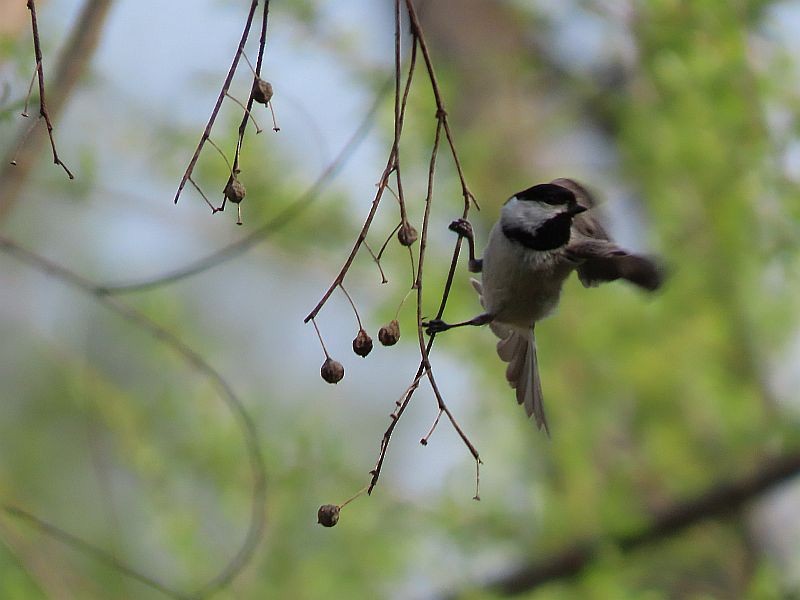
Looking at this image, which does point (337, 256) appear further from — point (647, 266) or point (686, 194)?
point (647, 266)

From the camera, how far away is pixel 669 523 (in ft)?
10.3

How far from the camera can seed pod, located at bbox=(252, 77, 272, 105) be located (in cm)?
107

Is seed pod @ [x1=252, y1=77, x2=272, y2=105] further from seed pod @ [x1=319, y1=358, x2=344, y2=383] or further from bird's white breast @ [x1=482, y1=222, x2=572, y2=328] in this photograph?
bird's white breast @ [x1=482, y1=222, x2=572, y2=328]

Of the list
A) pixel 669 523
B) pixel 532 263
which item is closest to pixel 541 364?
pixel 669 523

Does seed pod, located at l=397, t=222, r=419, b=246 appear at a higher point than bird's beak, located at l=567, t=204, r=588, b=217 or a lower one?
lower

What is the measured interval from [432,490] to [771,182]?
1.36 meters

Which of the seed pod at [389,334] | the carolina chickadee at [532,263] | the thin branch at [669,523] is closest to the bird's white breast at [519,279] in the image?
the carolina chickadee at [532,263]

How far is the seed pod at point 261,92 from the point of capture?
107 cm

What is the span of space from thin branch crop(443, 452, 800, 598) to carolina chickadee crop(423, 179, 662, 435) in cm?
129

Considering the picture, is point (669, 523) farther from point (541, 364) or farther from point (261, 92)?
Answer: point (261, 92)

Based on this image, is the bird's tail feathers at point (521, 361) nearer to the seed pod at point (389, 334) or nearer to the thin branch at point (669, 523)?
the seed pod at point (389, 334)

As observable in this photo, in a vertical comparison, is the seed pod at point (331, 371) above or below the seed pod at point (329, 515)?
above

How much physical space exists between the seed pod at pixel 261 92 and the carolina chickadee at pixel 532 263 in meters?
0.55

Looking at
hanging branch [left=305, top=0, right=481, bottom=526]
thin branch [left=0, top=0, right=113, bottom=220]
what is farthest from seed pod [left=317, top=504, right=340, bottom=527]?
thin branch [left=0, top=0, right=113, bottom=220]
